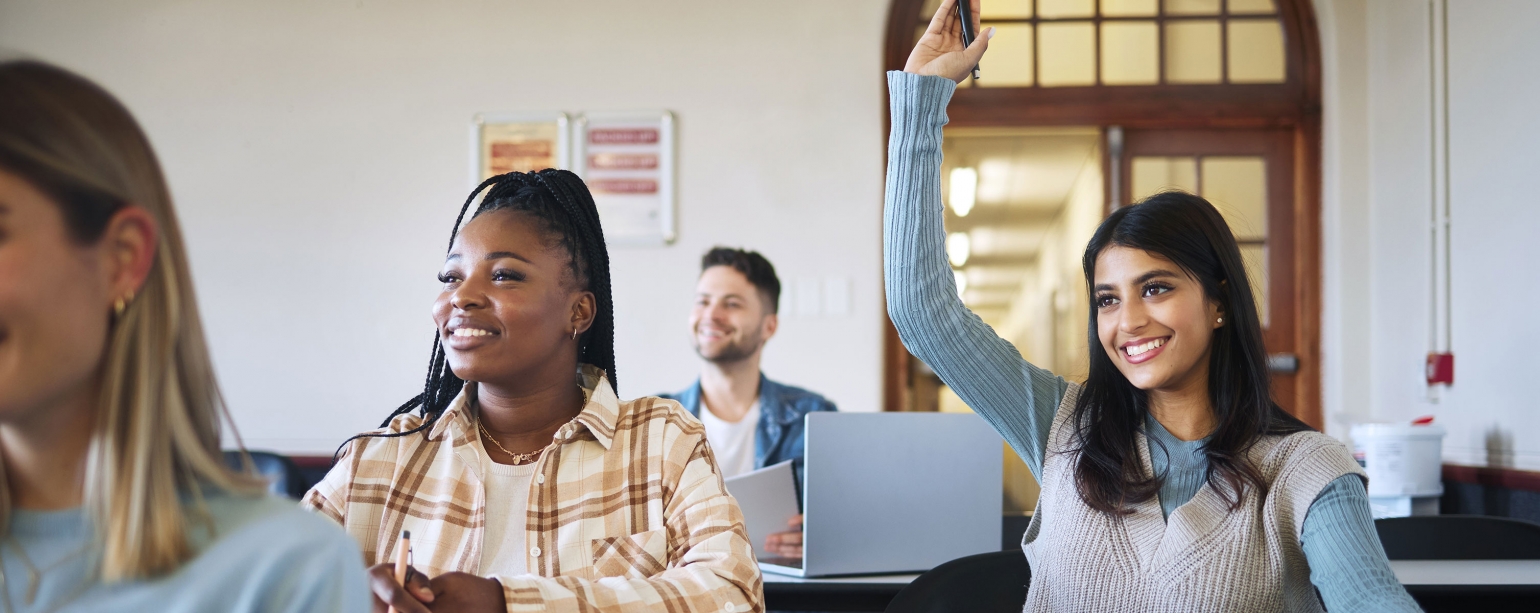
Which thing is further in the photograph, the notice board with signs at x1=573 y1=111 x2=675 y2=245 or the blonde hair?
the notice board with signs at x1=573 y1=111 x2=675 y2=245

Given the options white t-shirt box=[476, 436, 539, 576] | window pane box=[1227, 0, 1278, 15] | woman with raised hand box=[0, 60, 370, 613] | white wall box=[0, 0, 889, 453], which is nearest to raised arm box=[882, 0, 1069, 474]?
white t-shirt box=[476, 436, 539, 576]

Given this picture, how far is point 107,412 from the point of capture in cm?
72

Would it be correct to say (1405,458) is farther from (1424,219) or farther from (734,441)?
(734,441)

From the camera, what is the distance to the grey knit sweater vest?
1.39 meters

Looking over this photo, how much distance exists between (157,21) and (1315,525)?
4.59 m

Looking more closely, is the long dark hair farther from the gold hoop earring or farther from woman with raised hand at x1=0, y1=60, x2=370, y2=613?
the gold hoop earring

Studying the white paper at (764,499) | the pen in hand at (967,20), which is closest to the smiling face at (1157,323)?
the pen in hand at (967,20)

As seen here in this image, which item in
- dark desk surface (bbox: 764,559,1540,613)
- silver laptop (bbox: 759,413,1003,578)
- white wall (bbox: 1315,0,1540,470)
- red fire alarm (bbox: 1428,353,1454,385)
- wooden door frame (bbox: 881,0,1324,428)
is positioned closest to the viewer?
dark desk surface (bbox: 764,559,1540,613)

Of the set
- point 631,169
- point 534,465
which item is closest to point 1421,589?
point 534,465

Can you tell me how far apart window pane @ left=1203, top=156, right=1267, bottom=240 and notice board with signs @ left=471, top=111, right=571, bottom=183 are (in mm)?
2433

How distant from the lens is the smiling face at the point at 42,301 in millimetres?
674

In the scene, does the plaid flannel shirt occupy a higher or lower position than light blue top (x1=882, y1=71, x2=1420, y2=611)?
lower

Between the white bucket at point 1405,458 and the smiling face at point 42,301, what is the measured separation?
336 centimetres

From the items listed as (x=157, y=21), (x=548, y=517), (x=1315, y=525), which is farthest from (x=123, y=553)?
(x=157, y=21)
